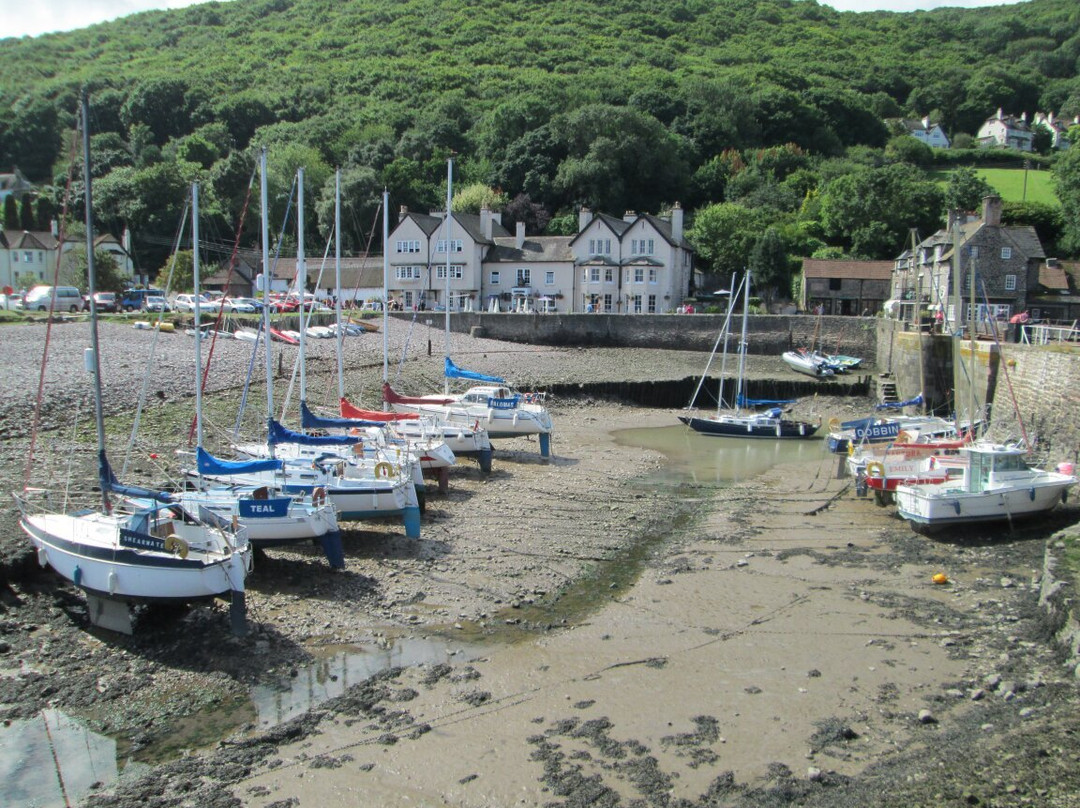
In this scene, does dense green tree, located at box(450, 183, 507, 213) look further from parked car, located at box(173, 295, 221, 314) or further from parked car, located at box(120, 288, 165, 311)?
parked car, located at box(173, 295, 221, 314)

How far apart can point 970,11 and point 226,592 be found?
724ft

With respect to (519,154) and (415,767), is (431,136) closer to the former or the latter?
(519,154)

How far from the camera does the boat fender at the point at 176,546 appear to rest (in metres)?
12.6

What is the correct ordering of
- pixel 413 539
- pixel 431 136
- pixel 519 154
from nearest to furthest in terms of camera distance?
1. pixel 413 539
2. pixel 519 154
3. pixel 431 136

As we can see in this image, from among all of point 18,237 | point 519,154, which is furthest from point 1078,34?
point 18,237

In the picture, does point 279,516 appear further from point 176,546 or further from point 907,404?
point 907,404

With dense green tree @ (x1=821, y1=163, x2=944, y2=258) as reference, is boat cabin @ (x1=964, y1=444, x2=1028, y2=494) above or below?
below

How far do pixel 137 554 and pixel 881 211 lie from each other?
6480 cm

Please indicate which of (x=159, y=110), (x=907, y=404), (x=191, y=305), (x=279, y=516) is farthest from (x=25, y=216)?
(x=279, y=516)

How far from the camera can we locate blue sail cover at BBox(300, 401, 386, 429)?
2175 centimetres

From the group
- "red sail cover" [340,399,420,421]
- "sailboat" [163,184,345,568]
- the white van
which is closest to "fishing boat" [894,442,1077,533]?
"sailboat" [163,184,345,568]

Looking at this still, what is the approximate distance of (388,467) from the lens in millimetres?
18375

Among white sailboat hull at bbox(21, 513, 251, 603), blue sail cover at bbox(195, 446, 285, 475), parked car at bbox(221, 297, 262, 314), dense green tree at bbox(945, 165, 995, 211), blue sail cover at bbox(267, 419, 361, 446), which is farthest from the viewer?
dense green tree at bbox(945, 165, 995, 211)

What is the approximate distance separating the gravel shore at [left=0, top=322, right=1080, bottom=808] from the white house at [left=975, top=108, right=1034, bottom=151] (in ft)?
362
